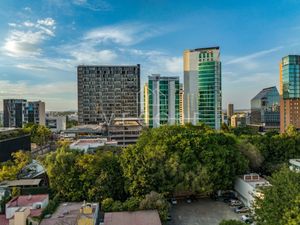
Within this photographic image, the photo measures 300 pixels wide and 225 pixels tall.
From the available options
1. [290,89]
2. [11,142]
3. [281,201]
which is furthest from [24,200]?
[290,89]

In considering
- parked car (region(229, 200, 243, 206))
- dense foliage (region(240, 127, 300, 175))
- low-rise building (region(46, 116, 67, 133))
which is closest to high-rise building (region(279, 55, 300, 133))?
dense foliage (region(240, 127, 300, 175))

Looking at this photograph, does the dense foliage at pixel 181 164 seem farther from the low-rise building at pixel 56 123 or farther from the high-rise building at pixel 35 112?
the low-rise building at pixel 56 123

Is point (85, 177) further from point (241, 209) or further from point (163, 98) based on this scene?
point (163, 98)

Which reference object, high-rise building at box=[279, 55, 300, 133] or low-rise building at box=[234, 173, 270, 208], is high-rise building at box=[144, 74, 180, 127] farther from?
low-rise building at box=[234, 173, 270, 208]

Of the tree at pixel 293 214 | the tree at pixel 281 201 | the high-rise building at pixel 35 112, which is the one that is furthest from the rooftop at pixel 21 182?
the high-rise building at pixel 35 112

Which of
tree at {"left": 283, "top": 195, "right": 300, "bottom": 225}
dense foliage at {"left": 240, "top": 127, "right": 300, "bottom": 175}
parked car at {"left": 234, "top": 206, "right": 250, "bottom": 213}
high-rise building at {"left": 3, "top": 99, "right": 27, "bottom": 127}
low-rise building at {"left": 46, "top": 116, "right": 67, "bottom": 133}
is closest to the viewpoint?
tree at {"left": 283, "top": 195, "right": 300, "bottom": 225}

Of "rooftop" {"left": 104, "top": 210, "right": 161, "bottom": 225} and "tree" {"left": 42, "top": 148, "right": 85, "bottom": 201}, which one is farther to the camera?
"tree" {"left": 42, "top": 148, "right": 85, "bottom": 201}

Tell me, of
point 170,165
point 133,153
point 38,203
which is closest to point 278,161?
point 170,165
